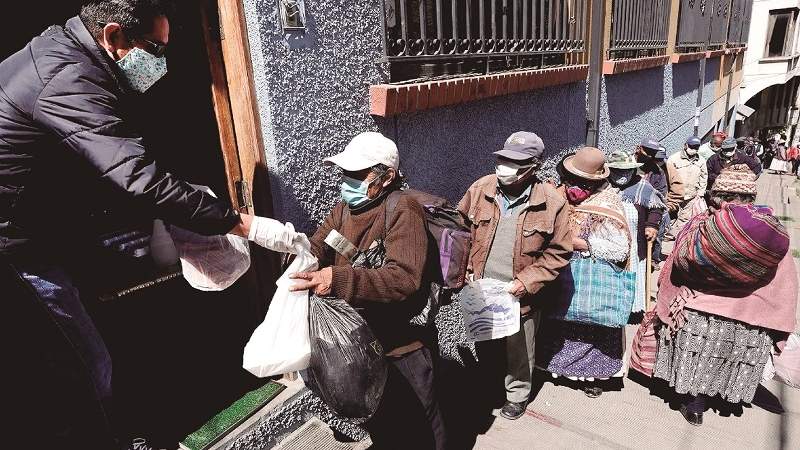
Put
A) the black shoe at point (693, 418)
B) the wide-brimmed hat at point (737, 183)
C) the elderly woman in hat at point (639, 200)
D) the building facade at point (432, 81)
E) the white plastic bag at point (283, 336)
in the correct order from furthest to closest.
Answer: the elderly woman in hat at point (639, 200), the black shoe at point (693, 418), the wide-brimmed hat at point (737, 183), the building facade at point (432, 81), the white plastic bag at point (283, 336)

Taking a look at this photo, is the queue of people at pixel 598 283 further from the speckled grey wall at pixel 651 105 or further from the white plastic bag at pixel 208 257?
the speckled grey wall at pixel 651 105

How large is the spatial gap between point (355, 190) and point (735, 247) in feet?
7.15

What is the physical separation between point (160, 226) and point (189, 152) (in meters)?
0.75

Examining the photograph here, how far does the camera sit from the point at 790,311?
2.91 m

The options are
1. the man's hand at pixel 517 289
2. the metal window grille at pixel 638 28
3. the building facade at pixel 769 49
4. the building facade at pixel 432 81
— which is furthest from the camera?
the building facade at pixel 769 49

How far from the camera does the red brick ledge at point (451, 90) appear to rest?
2.91m

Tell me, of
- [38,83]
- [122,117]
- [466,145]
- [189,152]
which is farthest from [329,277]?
[466,145]

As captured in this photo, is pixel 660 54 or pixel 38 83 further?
pixel 660 54

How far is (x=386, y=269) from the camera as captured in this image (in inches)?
80.0

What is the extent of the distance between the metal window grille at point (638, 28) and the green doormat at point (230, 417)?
19.2ft

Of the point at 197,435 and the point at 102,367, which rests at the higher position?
the point at 102,367

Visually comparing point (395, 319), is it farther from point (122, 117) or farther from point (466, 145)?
point (466, 145)

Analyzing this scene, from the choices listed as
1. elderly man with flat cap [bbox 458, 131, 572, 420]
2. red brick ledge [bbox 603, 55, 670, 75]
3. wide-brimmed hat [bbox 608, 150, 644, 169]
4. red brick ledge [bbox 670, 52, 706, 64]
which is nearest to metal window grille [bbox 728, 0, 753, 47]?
red brick ledge [bbox 670, 52, 706, 64]

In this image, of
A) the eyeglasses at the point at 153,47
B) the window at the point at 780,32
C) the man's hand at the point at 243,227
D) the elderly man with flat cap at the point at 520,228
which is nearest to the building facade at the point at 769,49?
the window at the point at 780,32
